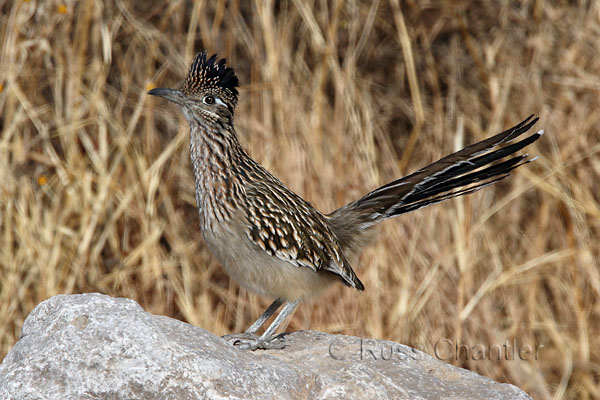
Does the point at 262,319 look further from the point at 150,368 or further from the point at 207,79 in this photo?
the point at 150,368

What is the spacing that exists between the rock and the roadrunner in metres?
0.88

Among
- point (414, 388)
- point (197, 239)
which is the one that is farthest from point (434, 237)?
point (414, 388)

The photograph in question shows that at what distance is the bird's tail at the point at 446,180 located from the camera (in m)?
4.37

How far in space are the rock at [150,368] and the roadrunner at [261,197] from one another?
0.88 meters

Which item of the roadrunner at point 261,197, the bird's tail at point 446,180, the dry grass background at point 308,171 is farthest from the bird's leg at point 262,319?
the dry grass background at point 308,171

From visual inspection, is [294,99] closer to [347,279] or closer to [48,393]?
[347,279]

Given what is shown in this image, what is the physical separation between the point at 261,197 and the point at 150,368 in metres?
1.71

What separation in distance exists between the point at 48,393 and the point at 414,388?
5.10 feet

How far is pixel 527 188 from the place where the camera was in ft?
24.1

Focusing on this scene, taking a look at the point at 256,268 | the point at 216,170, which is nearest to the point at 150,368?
the point at 256,268

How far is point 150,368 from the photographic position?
117 inches

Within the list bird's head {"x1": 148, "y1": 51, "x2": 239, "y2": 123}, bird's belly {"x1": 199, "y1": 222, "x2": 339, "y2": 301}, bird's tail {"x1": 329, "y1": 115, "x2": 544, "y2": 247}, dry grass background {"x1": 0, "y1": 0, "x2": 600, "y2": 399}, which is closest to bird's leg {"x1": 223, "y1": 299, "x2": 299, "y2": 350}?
bird's belly {"x1": 199, "y1": 222, "x2": 339, "y2": 301}

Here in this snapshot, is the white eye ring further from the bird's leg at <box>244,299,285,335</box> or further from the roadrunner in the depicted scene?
the bird's leg at <box>244,299,285,335</box>

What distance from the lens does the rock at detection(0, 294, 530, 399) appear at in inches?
117
